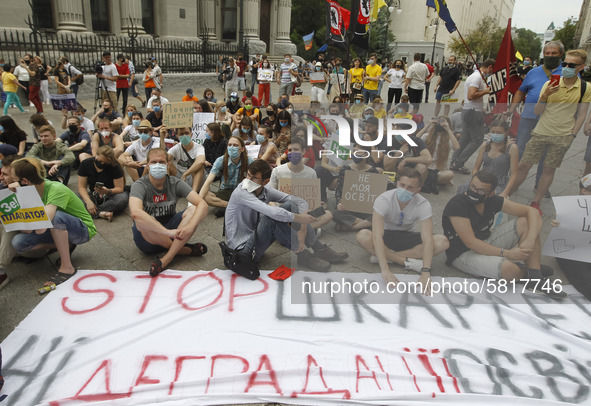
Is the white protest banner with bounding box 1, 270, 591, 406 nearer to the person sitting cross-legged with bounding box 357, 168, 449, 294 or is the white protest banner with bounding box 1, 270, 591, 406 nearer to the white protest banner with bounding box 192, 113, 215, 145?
the person sitting cross-legged with bounding box 357, 168, 449, 294

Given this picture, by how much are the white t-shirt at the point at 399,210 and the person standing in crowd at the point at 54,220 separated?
275cm

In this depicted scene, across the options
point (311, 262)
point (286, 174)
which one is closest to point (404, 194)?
point (311, 262)

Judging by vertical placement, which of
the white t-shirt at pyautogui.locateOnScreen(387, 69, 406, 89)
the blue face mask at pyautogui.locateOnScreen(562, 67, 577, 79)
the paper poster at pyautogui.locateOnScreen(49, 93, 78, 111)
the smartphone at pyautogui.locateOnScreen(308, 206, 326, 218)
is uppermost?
the blue face mask at pyautogui.locateOnScreen(562, 67, 577, 79)

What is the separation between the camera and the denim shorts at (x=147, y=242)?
421cm

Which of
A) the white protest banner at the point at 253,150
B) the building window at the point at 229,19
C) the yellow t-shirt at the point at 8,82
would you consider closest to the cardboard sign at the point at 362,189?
the white protest banner at the point at 253,150

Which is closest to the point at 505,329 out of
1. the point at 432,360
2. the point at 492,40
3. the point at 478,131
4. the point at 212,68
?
the point at 432,360

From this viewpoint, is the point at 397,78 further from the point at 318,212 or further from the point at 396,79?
Result: the point at 318,212

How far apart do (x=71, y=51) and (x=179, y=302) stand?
49.3 ft

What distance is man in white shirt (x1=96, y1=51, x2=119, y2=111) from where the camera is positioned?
11.1 m

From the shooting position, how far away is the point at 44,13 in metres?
17.3

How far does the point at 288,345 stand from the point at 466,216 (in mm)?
1851

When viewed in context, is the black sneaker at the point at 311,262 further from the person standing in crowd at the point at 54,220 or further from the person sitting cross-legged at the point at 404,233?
the person standing in crowd at the point at 54,220

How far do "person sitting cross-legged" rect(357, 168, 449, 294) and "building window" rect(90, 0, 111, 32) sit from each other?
66.2 ft

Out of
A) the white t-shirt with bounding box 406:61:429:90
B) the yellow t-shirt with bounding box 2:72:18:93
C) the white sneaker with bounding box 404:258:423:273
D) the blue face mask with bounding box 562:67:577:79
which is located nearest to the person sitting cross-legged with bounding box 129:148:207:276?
the white sneaker with bounding box 404:258:423:273
